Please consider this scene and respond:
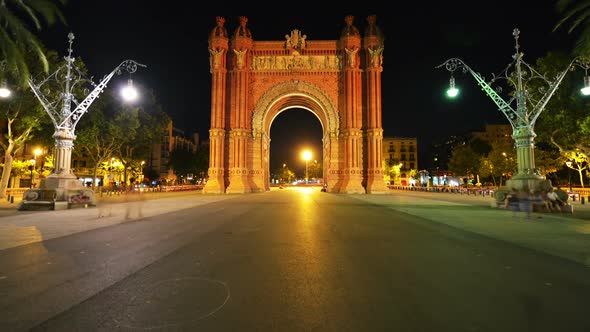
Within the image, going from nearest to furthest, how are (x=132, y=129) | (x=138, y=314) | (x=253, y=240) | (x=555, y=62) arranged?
(x=138, y=314) → (x=253, y=240) → (x=555, y=62) → (x=132, y=129)

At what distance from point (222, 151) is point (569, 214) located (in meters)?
31.2

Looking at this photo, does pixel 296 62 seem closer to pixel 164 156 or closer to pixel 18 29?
pixel 18 29

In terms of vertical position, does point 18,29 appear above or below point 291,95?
below

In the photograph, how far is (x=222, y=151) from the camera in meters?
35.7

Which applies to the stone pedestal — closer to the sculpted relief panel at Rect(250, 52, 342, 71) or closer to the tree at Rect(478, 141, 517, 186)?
the sculpted relief panel at Rect(250, 52, 342, 71)

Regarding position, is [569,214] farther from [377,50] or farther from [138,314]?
[377,50]

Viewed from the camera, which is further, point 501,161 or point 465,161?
point 465,161

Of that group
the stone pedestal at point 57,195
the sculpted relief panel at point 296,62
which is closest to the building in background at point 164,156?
the sculpted relief panel at point 296,62

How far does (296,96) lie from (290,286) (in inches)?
1441

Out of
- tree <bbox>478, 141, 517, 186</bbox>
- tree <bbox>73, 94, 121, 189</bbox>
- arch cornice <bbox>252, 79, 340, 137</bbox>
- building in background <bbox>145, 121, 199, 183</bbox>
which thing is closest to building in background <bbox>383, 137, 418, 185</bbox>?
tree <bbox>478, 141, 517, 186</bbox>

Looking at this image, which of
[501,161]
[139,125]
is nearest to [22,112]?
[139,125]

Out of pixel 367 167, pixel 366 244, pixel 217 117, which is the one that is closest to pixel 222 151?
pixel 217 117

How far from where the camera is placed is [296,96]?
39219mm

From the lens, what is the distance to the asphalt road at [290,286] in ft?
10.8
